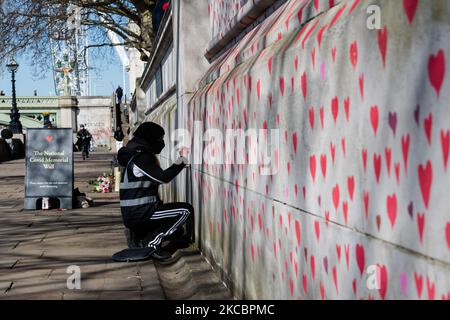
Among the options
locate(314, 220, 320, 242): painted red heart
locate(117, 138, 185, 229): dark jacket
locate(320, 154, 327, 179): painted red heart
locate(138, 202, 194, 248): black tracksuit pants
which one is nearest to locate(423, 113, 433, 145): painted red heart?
locate(320, 154, 327, 179): painted red heart

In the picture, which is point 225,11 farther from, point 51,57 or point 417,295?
point 51,57

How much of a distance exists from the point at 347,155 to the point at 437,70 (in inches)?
35.3

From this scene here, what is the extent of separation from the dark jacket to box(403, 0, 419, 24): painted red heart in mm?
5336

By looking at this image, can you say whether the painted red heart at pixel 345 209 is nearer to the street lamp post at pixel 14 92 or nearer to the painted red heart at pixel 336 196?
the painted red heart at pixel 336 196

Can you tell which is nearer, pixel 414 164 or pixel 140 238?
pixel 414 164

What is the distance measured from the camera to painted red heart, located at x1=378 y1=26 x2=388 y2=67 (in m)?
2.69

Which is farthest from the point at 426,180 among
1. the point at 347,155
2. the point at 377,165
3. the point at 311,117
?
the point at 311,117

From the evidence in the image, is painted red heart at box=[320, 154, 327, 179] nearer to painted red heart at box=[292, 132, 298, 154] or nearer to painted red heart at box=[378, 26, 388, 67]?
painted red heart at box=[292, 132, 298, 154]

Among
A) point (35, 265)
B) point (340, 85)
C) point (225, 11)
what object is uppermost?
point (225, 11)

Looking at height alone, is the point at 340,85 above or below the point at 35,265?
above

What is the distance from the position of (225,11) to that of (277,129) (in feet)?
13.6

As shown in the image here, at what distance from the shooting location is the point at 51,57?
2811 cm

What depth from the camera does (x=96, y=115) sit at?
8438 centimetres
